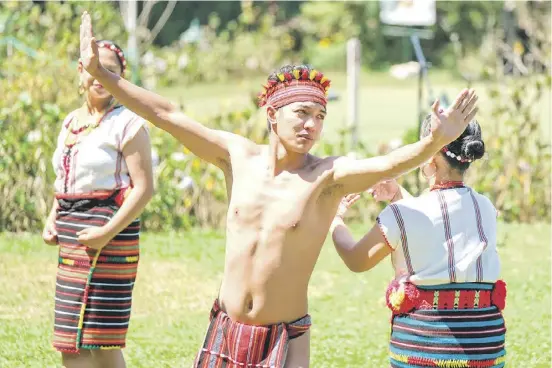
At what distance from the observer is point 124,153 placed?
16.0 feet

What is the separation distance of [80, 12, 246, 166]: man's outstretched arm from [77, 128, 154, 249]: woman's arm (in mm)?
782

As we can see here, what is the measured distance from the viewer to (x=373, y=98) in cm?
2527

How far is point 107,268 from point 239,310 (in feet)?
3.73

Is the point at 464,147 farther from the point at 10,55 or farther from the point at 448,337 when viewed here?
the point at 10,55

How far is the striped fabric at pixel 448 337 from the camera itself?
3.83 m

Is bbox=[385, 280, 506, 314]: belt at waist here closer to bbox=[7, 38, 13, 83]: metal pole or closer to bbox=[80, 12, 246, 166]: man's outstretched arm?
bbox=[80, 12, 246, 166]: man's outstretched arm

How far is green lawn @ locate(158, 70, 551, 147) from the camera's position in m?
18.9

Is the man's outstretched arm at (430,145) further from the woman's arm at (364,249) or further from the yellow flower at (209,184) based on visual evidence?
the yellow flower at (209,184)

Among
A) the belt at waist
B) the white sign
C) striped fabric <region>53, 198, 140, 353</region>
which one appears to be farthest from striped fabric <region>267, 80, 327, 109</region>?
the white sign

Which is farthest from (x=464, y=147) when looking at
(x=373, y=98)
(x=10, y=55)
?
(x=373, y=98)

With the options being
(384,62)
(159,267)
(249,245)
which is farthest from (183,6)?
(249,245)

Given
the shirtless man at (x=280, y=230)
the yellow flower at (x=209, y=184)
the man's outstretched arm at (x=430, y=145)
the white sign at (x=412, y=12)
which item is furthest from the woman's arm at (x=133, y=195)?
the white sign at (x=412, y=12)

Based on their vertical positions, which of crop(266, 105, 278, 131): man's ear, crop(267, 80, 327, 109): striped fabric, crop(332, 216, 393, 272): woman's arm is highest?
crop(267, 80, 327, 109): striped fabric

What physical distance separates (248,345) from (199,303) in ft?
13.3
